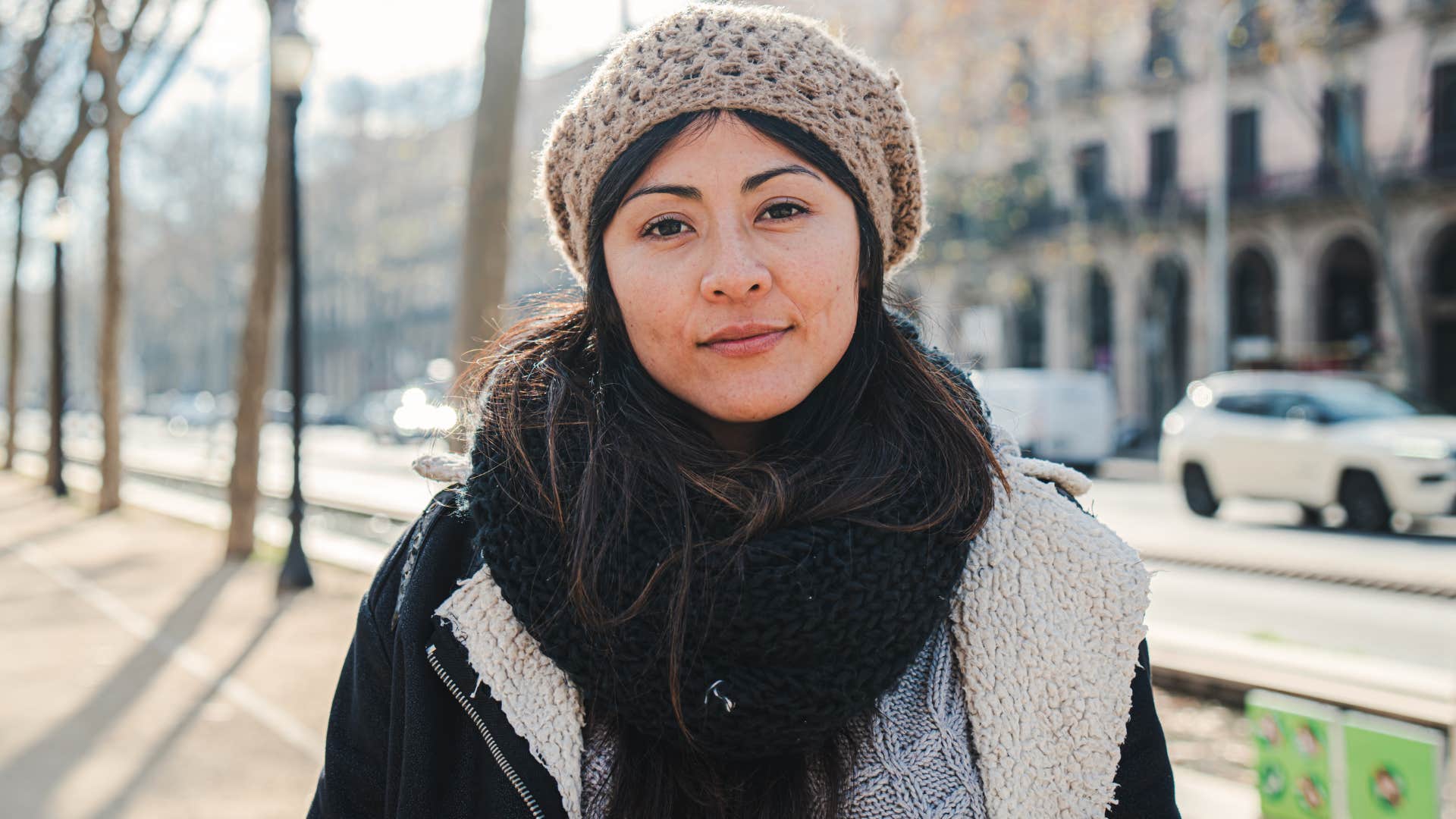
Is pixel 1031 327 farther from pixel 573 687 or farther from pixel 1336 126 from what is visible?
pixel 573 687

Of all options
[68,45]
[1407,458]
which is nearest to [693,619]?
[1407,458]

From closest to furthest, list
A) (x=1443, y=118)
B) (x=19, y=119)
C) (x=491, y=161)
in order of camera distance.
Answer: (x=491, y=161), (x=19, y=119), (x=1443, y=118)

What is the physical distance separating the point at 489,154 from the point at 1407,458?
31.5ft

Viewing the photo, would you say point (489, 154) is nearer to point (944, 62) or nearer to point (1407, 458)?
point (1407, 458)

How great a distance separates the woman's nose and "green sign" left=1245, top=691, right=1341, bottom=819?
3.06 m

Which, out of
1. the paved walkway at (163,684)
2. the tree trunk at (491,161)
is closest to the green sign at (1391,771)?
the paved walkway at (163,684)

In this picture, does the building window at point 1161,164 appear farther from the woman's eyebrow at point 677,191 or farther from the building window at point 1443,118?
the woman's eyebrow at point 677,191

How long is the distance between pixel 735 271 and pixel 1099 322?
115 feet

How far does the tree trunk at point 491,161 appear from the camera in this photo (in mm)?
6691

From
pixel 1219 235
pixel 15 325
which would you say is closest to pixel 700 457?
pixel 15 325

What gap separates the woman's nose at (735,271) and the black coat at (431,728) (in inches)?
18.8

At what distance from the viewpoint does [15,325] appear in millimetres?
23328

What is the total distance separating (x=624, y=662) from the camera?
4.99 ft

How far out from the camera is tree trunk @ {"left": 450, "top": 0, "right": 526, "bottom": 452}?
6691 mm
